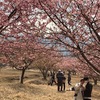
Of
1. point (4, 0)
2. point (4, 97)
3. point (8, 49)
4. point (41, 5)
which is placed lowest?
point (4, 97)

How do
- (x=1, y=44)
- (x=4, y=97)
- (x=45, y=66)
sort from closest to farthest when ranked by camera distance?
(x=1, y=44), (x=4, y=97), (x=45, y=66)

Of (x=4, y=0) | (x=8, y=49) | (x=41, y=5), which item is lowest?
(x=8, y=49)

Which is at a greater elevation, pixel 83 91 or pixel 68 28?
pixel 68 28

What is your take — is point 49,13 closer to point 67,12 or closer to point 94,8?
point 67,12

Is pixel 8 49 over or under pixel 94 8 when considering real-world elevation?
under

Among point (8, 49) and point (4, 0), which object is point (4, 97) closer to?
point (8, 49)

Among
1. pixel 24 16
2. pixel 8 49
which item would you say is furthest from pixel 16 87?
pixel 24 16

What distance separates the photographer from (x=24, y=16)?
8234mm

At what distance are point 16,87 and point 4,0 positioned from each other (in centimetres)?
1316

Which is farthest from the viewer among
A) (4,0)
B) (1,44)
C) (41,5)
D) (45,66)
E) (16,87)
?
(45,66)

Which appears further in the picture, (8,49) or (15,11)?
(8,49)

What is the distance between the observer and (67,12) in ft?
23.4

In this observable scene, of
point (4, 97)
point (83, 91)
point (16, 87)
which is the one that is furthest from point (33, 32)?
point (16, 87)

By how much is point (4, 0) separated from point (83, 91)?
416 centimetres
